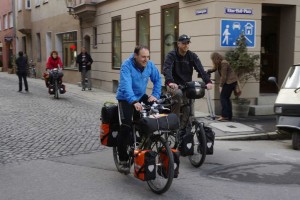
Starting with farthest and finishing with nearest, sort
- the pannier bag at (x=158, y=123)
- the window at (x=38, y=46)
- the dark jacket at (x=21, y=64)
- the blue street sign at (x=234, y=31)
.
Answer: the window at (x=38, y=46), the dark jacket at (x=21, y=64), the blue street sign at (x=234, y=31), the pannier bag at (x=158, y=123)

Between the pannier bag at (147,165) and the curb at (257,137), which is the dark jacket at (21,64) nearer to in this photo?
the curb at (257,137)

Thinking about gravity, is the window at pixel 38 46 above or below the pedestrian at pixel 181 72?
above

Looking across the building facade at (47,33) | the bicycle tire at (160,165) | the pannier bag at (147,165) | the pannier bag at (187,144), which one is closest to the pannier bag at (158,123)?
the bicycle tire at (160,165)

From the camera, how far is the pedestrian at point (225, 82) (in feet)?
33.9

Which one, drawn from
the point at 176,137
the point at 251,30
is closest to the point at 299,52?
the point at 251,30

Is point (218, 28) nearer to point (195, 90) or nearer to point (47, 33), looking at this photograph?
point (195, 90)

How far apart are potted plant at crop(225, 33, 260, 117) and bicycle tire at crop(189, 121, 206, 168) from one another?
183 inches

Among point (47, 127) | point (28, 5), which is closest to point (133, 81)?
point (47, 127)

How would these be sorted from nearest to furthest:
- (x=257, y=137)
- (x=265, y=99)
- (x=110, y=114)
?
(x=110, y=114) < (x=257, y=137) < (x=265, y=99)

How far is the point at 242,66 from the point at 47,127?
4.89m

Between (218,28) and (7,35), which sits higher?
(7,35)

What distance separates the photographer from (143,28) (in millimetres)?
15453

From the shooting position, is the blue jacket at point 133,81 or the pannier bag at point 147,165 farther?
the blue jacket at point 133,81

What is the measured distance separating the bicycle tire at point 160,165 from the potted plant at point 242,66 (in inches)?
234
